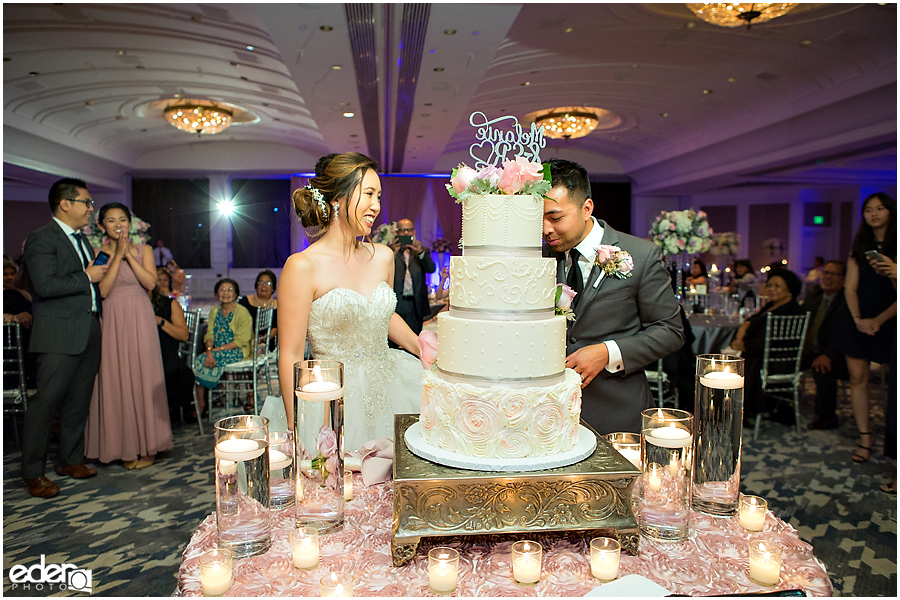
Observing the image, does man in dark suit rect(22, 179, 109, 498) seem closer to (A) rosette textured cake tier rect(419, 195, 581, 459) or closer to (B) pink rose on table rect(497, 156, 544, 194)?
(A) rosette textured cake tier rect(419, 195, 581, 459)

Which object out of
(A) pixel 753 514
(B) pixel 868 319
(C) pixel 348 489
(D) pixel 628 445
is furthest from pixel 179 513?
(B) pixel 868 319

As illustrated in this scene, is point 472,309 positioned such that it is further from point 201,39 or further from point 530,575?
point 201,39

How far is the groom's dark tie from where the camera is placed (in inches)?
Result: 94.8

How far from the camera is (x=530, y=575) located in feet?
4.34

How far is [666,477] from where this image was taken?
4.83 feet

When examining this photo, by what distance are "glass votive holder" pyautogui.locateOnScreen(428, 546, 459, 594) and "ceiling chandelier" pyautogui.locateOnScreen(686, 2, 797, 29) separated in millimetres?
6122

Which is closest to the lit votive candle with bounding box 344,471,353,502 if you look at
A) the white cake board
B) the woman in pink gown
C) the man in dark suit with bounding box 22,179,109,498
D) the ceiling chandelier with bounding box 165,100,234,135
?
the white cake board

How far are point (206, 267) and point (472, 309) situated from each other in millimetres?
16524

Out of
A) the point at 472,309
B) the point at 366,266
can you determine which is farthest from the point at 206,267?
the point at 472,309

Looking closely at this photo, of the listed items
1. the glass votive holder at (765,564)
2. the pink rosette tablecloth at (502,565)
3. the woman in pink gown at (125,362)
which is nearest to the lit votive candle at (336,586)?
the pink rosette tablecloth at (502,565)

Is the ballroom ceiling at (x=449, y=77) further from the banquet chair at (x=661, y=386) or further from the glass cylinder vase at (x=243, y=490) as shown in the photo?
the glass cylinder vase at (x=243, y=490)

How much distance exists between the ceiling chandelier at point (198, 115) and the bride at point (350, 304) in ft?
31.8

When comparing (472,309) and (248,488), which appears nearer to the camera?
(248,488)

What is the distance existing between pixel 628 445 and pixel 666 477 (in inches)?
9.0
